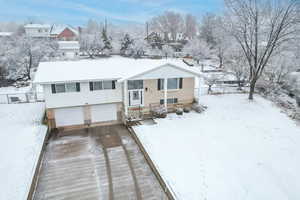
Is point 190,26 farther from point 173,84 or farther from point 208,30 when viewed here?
point 173,84

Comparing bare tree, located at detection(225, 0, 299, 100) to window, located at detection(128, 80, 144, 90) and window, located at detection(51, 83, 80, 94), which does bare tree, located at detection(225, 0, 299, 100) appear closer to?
window, located at detection(128, 80, 144, 90)

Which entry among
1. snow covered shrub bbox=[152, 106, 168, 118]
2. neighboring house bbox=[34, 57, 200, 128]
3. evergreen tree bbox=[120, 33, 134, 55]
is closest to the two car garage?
neighboring house bbox=[34, 57, 200, 128]

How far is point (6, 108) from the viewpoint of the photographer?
53.3 ft

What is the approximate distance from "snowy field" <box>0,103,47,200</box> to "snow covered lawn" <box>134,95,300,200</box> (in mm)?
5561

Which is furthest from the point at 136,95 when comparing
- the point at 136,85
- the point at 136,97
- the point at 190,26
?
the point at 190,26

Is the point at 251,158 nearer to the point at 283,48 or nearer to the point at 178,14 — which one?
the point at 283,48

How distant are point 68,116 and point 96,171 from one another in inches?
241

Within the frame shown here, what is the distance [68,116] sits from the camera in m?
14.0

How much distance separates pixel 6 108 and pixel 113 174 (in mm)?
12557

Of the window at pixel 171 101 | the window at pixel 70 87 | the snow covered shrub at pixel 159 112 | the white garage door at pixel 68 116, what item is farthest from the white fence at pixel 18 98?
the window at pixel 171 101

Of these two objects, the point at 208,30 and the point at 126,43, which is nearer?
the point at 126,43

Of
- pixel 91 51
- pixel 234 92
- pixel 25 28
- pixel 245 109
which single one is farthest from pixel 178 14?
pixel 245 109

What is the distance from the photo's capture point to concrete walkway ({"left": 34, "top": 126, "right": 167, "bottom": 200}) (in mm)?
7922

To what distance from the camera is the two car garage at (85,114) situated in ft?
45.5
